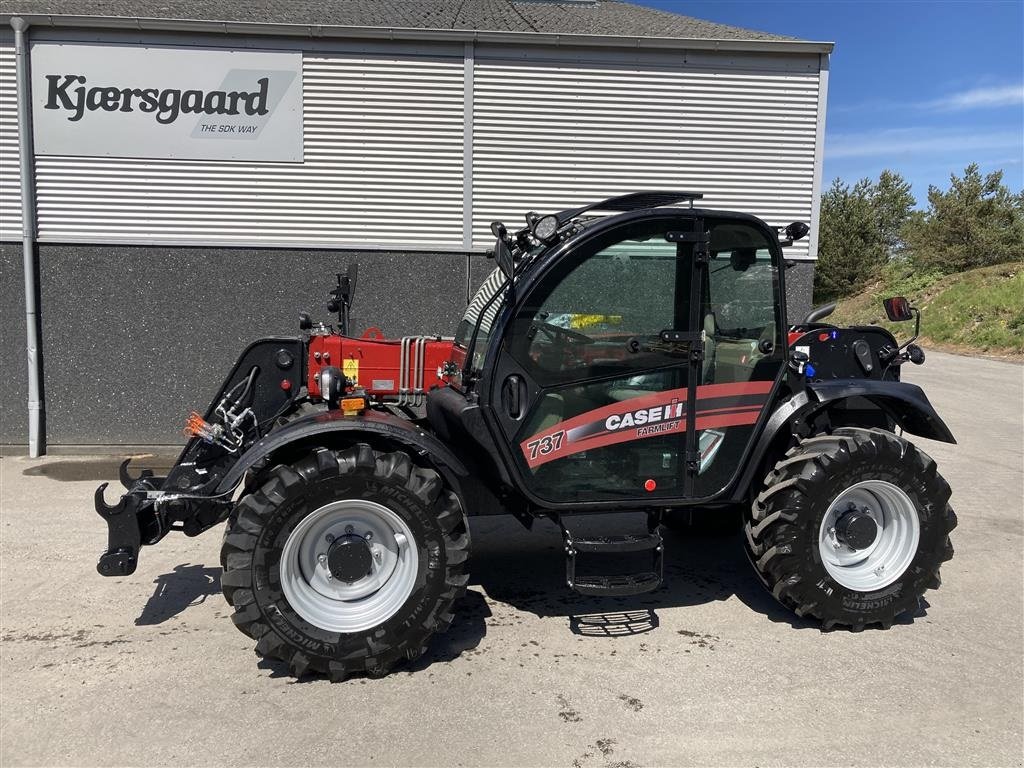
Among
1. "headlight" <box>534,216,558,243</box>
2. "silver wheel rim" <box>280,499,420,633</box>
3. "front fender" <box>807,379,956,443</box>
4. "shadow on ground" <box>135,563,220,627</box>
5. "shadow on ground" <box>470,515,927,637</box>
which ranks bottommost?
"shadow on ground" <box>135,563,220,627</box>

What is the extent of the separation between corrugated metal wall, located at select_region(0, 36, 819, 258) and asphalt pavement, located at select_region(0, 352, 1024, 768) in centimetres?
399

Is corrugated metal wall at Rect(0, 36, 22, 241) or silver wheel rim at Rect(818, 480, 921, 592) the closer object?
silver wheel rim at Rect(818, 480, 921, 592)

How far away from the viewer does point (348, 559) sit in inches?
135

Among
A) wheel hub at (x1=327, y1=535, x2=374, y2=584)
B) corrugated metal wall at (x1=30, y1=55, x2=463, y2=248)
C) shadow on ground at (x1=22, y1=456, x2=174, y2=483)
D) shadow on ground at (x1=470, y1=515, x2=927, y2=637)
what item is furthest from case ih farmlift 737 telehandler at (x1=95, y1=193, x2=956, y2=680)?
corrugated metal wall at (x1=30, y1=55, x2=463, y2=248)

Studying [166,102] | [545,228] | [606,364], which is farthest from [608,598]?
[166,102]

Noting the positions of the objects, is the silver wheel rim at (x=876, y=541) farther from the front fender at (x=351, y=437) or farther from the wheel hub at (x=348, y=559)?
the wheel hub at (x=348, y=559)

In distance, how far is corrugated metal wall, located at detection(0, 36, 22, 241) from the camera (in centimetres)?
739

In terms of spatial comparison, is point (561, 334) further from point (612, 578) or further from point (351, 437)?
point (612, 578)

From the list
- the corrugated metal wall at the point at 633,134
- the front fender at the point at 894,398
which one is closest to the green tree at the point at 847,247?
the corrugated metal wall at the point at 633,134

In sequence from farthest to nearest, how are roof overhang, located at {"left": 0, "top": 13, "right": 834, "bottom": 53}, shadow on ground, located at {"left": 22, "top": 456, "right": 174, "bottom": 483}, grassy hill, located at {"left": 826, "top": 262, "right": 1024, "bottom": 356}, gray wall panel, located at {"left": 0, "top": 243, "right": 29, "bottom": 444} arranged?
1. grassy hill, located at {"left": 826, "top": 262, "right": 1024, "bottom": 356}
2. gray wall panel, located at {"left": 0, "top": 243, "right": 29, "bottom": 444}
3. roof overhang, located at {"left": 0, "top": 13, "right": 834, "bottom": 53}
4. shadow on ground, located at {"left": 22, "top": 456, "right": 174, "bottom": 483}

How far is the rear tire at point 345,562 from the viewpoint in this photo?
3273mm

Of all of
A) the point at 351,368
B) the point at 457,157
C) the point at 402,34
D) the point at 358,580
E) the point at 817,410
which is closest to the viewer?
the point at 358,580

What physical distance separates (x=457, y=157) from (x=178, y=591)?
5.26m

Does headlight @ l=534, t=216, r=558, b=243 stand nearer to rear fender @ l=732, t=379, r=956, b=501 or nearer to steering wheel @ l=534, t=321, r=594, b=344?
steering wheel @ l=534, t=321, r=594, b=344
